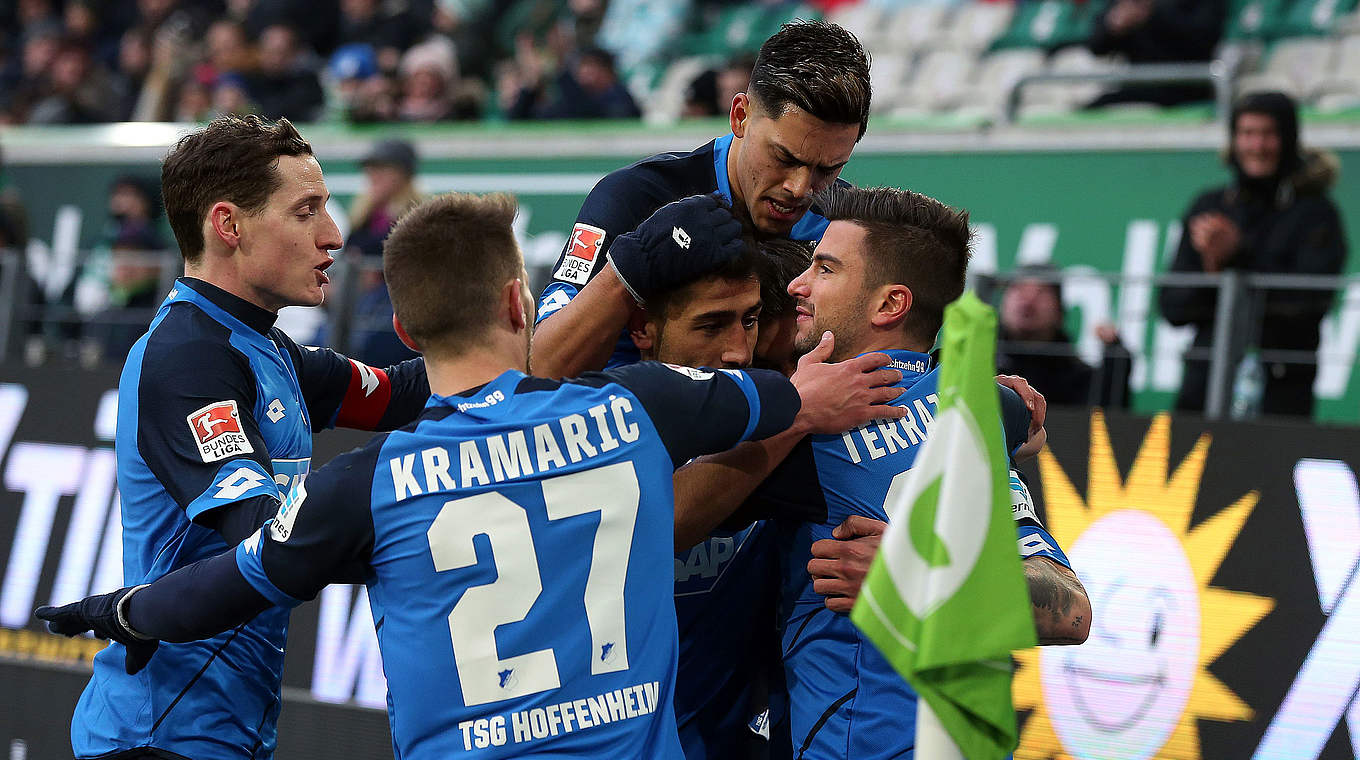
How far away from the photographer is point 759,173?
13.7ft

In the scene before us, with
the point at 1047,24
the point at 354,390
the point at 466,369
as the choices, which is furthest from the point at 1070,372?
the point at 1047,24

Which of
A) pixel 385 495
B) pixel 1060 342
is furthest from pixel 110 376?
pixel 385 495

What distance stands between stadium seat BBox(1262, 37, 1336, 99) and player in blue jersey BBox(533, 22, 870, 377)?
7819 mm

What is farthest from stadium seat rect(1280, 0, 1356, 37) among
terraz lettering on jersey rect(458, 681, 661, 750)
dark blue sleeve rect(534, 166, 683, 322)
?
terraz lettering on jersey rect(458, 681, 661, 750)

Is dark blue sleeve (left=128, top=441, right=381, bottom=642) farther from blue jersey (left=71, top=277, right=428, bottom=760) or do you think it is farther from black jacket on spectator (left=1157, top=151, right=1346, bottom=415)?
black jacket on spectator (left=1157, top=151, right=1346, bottom=415)

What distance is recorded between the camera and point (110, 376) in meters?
8.42

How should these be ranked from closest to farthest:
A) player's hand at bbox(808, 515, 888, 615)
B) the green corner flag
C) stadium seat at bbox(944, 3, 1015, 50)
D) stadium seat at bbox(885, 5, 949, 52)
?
the green corner flag → player's hand at bbox(808, 515, 888, 615) → stadium seat at bbox(944, 3, 1015, 50) → stadium seat at bbox(885, 5, 949, 52)

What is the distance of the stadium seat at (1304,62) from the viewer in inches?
432

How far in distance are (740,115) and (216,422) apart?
1.77 m

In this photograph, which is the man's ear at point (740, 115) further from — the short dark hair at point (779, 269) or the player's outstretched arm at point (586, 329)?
the player's outstretched arm at point (586, 329)

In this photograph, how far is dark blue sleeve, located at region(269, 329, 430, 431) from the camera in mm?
4301

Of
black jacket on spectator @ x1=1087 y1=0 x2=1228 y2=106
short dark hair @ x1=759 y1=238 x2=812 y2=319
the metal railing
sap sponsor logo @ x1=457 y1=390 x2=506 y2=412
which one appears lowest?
sap sponsor logo @ x1=457 y1=390 x2=506 y2=412

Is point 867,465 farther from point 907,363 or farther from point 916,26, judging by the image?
point 916,26

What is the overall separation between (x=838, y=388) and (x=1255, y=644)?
9.79 ft
